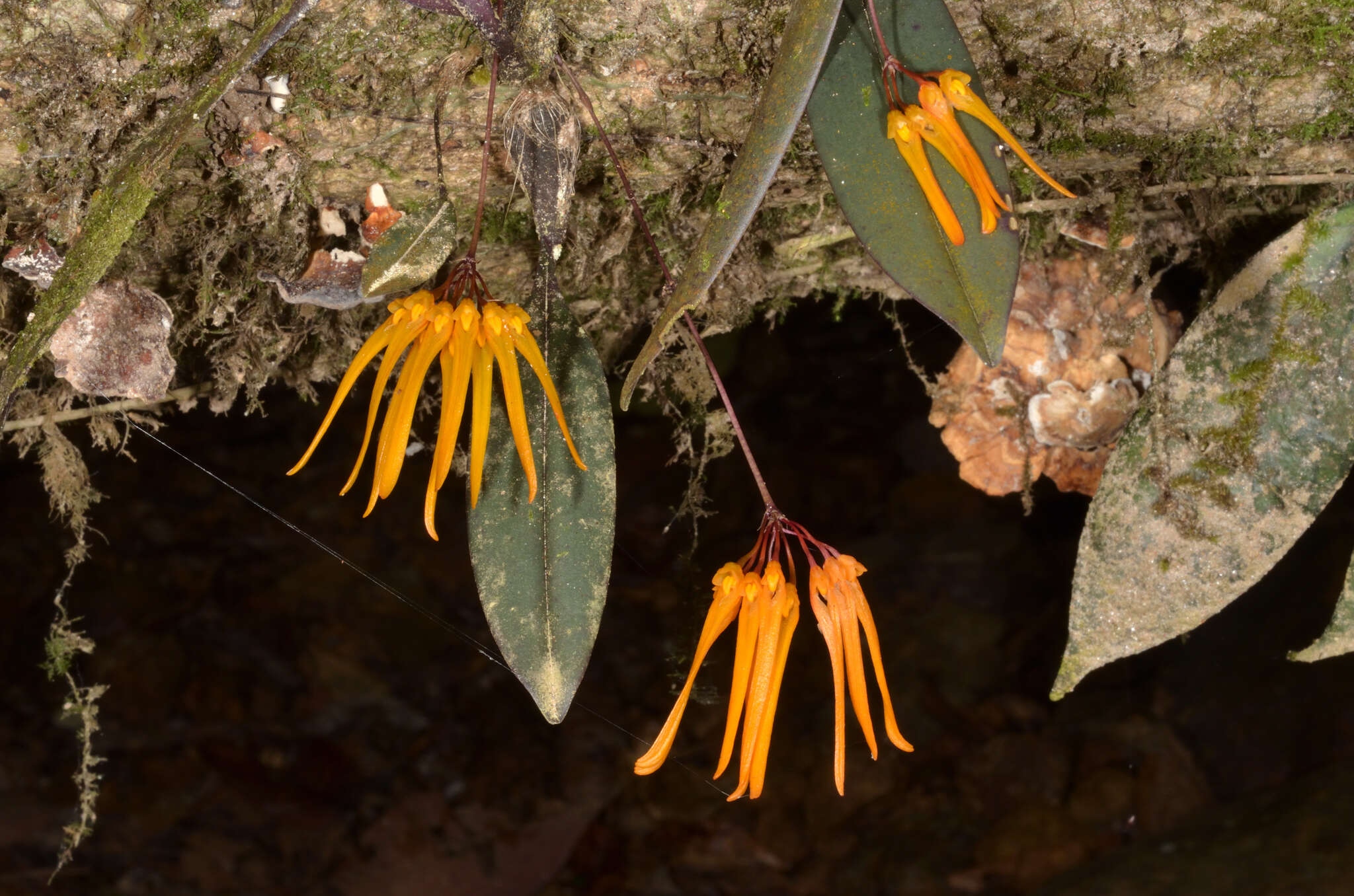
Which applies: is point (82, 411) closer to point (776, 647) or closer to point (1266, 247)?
point (776, 647)

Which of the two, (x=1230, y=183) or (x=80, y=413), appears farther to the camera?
(x=80, y=413)

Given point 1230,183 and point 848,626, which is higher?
point 1230,183

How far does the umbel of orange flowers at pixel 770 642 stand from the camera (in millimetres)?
776

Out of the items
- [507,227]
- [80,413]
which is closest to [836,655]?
[507,227]

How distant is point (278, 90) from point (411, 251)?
0.23m

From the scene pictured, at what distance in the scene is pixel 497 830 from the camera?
6.82ft

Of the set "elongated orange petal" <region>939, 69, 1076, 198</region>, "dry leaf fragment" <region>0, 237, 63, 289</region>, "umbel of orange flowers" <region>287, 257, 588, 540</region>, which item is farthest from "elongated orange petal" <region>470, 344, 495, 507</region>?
"dry leaf fragment" <region>0, 237, 63, 289</region>

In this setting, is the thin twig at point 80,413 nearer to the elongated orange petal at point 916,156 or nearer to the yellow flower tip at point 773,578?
the yellow flower tip at point 773,578

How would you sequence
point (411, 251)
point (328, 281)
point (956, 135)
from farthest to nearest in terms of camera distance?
1. point (328, 281)
2. point (411, 251)
3. point (956, 135)

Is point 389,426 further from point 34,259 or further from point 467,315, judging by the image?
point 34,259

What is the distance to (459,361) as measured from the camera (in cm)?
→ 77

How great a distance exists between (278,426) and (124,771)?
2.60ft

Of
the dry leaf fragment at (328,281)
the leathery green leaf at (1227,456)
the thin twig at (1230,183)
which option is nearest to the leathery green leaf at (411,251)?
the dry leaf fragment at (328,281)

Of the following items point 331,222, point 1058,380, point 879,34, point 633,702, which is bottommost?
point 633,702
